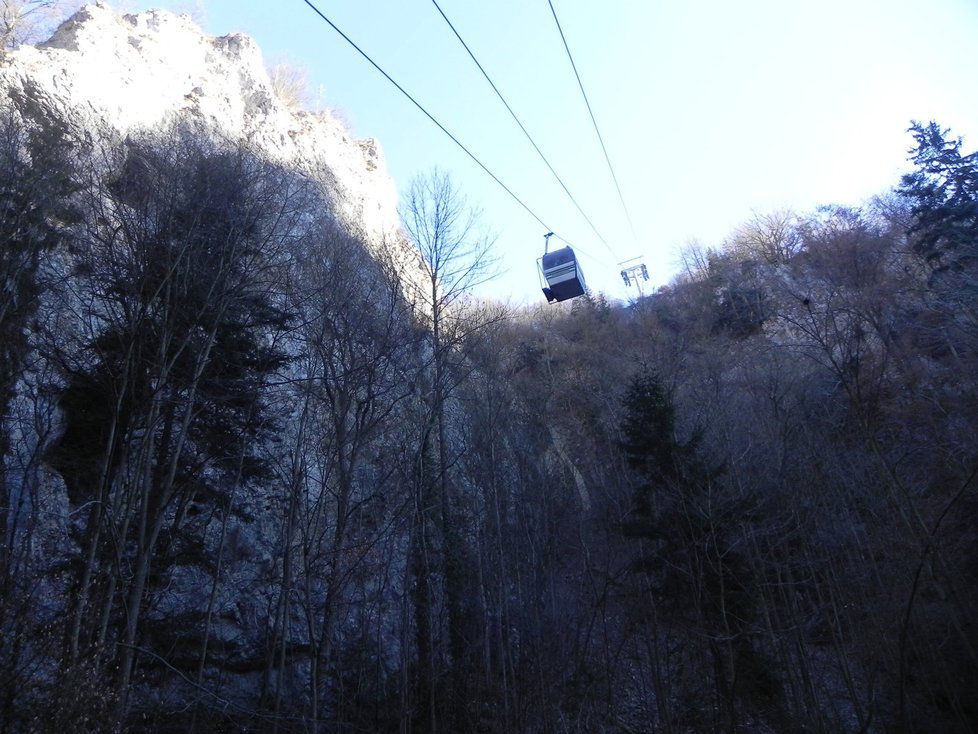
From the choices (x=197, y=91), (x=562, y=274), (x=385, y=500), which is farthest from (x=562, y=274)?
(x=197, y=91)

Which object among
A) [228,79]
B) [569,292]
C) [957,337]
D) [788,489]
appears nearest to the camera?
[569,292]

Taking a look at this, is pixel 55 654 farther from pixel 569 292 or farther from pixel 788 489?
pixel 788 489

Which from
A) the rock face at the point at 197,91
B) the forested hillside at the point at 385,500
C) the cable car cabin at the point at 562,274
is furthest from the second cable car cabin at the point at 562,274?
the rock face at the point at 197,91

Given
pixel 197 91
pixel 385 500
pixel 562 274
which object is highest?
pixel 197 91

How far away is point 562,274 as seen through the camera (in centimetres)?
1292

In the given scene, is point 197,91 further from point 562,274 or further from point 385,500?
point 385,500

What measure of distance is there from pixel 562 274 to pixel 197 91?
1648 centimetres

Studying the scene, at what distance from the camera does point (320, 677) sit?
718cm

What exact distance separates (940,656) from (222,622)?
13.5 m

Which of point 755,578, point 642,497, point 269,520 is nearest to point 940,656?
point 755,578

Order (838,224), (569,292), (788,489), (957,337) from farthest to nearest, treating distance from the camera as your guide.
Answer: (838,224) < (957,337) < (788,489) < (569,292)

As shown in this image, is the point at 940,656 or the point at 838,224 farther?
the point at 838,224

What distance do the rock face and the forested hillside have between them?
2104 mm

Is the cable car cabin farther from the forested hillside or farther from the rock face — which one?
the rock face
